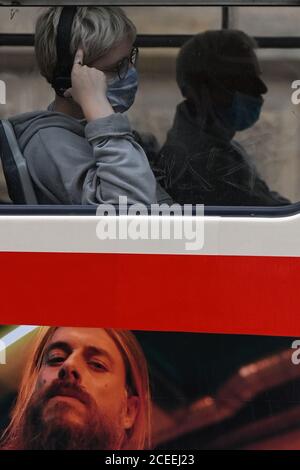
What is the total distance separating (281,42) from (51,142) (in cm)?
88

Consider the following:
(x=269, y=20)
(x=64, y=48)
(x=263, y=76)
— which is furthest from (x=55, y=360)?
(x=269, y=20)

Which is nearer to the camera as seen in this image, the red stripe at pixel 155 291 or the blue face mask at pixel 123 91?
the red stripe at pixel 155 291

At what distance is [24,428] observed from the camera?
10.1 ft

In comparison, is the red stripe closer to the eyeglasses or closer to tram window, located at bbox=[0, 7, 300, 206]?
tram window, located at bbox=[0, 7, 300, 206]

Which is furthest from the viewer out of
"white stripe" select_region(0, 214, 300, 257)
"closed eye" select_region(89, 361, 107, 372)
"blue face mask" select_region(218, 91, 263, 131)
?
"blue face mask" select_region(218, 91, 263, 131)

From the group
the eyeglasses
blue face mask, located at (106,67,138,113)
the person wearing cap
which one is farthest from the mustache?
the eyeglasses

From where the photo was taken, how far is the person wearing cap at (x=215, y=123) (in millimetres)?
3037

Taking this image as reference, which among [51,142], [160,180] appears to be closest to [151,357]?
[160,180]

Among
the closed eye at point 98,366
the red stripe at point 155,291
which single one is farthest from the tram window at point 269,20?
the closed eye at point 98,366

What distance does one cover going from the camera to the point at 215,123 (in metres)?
3.22

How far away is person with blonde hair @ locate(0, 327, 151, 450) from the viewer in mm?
2982

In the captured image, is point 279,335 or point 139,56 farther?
point 139,56

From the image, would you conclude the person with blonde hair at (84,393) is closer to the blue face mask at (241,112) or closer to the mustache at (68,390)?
the mustache at (68,390)
